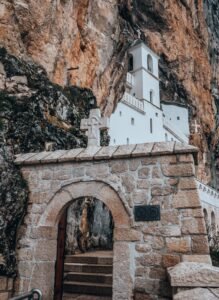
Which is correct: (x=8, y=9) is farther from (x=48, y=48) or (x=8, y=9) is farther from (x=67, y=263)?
(x=67, y=263)

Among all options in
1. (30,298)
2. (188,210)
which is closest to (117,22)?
(188,210)

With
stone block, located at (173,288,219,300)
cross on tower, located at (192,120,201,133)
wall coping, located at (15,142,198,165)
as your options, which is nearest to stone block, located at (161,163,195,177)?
wall coping, located at (15,142,198,165)

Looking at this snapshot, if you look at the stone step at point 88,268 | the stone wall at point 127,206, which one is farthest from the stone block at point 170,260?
the stone step at point 88,268

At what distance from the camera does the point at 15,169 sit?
530 centimetres

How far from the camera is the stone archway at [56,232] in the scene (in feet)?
14.9

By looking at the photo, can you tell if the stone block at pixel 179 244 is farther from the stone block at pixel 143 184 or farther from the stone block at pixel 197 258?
the stone block at pixel 143 184

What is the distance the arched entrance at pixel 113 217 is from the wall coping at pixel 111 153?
431 millimetres

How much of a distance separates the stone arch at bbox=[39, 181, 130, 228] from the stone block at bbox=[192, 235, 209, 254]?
1.04 m

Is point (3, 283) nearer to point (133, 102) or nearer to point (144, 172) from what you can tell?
point (144, 172)

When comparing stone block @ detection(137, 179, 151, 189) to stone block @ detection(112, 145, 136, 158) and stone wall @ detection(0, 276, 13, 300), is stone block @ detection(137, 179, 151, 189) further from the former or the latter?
stone wall @ detection(0, 276, 13, 300)

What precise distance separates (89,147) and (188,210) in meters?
1.85

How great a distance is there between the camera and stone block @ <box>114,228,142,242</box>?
453cm

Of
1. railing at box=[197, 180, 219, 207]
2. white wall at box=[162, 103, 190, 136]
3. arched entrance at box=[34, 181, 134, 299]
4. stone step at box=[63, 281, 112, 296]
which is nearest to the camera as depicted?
arched entrance at box=[34, 181, 134, 299]

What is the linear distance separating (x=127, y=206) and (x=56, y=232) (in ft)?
4.14
